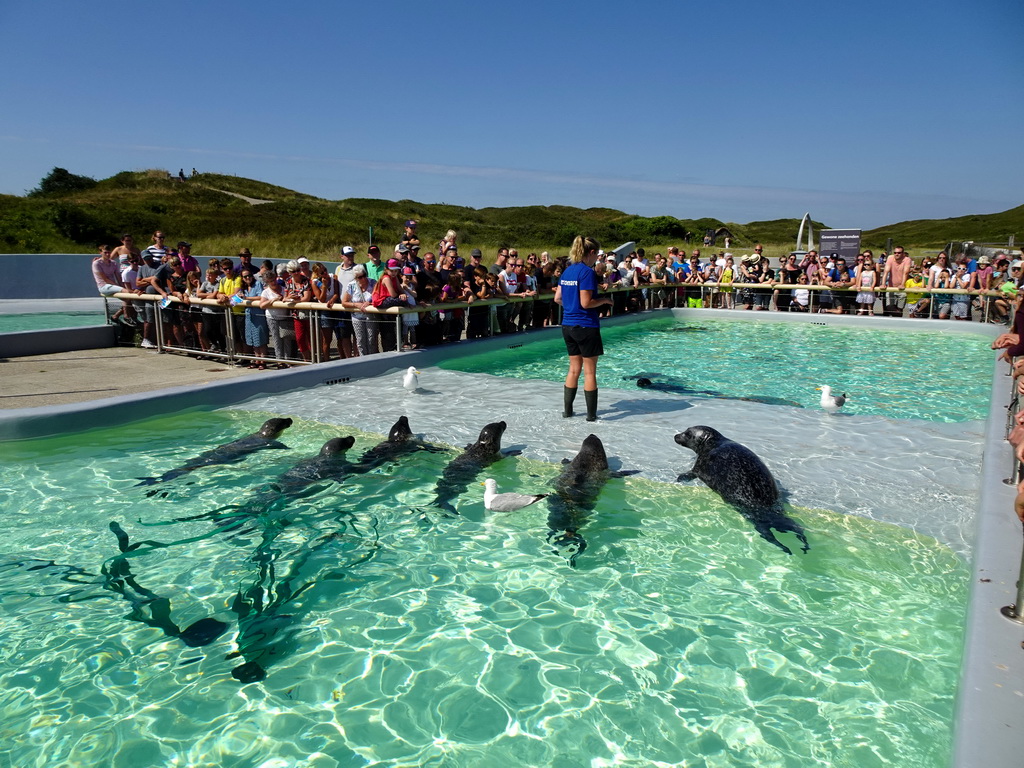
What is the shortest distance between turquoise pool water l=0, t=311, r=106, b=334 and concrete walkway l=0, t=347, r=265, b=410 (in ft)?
13.0

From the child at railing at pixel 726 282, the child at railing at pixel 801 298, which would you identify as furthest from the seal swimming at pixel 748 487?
the child at railing at pixel 726 282

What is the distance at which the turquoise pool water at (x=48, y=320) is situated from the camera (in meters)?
15.3

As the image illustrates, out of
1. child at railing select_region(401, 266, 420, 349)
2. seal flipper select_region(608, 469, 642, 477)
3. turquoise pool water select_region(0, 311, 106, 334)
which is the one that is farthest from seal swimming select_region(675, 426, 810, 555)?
turquoise pool water select_region(0, 311, 106, 334)

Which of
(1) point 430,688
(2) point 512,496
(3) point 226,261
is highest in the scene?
(3) point 226,261

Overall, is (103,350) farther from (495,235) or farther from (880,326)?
(495,235)

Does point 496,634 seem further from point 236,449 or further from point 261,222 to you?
point 261,222

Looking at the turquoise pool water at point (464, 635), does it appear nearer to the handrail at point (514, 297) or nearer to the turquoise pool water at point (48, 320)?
the handrail at point (514, 297)

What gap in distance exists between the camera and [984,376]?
11.7 meters

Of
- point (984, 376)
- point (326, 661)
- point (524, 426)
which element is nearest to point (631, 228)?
point (984, 376)

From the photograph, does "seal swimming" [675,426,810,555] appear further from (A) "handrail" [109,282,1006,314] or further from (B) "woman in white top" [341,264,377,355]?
(B) "woman in white top" [341,264,377,355]

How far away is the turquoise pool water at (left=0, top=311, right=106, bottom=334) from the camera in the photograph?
15342 mm

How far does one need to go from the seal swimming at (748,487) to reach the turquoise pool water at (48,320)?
46.5ft

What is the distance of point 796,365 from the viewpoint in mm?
12742

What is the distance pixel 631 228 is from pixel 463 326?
58.4 m
